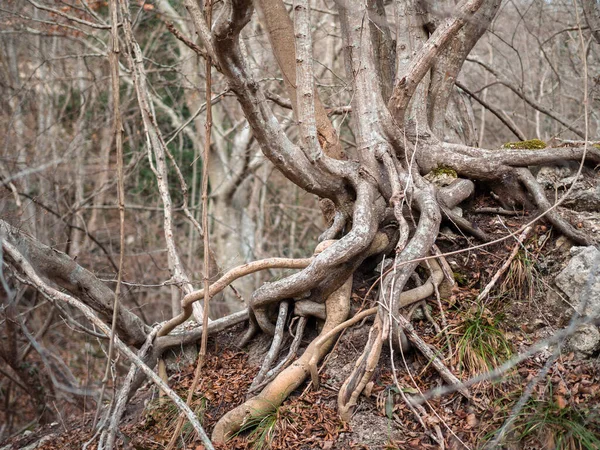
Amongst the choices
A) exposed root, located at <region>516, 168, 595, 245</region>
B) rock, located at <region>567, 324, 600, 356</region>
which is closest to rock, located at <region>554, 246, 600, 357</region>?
rock, located at <region>567, 324, 600, 356</region>

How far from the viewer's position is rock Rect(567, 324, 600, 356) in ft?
12.5

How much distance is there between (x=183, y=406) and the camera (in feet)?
10.9

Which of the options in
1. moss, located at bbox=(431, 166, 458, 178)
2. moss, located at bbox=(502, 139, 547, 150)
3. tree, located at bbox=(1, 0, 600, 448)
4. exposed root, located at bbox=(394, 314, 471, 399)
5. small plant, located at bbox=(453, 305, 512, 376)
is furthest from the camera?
moss, located at bbox=(502, 139, 547, 150)

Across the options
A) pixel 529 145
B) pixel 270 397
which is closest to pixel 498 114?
pixel 529 145

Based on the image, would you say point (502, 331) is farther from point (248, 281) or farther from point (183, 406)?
point (248, 281)

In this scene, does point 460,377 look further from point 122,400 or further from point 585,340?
point 122,400

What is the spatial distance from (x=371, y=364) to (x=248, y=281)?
8.32m

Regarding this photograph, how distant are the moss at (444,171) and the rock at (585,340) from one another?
62.0 inches

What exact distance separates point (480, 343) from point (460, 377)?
273 millimetres

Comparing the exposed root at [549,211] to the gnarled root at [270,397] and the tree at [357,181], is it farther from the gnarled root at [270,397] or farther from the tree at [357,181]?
the gnarled root at [270,397]

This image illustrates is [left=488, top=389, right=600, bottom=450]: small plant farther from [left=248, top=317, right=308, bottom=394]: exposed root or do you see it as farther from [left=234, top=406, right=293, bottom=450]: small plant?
[left=248, top=317, right=308, bottom=394]: exposed root

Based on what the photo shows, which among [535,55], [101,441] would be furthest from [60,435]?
[535,55]

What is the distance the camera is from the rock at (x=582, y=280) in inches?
153

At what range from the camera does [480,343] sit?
397cm
